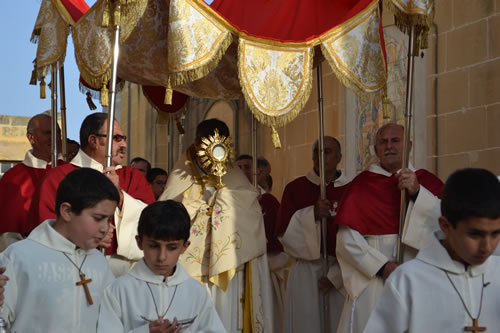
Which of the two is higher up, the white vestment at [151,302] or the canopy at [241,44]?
the canopy at [241,44]

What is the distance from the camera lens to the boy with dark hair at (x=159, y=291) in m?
3.55

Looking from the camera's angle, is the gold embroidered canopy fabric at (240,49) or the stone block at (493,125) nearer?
the gold embroidered canopy fabric at (240,49)

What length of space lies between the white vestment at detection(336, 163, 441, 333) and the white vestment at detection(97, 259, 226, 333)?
5.71 feet

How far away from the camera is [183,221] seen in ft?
12.2

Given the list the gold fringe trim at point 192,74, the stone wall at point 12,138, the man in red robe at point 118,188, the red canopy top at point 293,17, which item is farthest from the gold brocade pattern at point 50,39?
the stone wall at point 12,138

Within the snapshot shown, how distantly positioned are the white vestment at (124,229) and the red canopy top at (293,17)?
166 cm

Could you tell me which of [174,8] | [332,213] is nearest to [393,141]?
[332,213]

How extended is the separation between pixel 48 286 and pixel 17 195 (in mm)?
2400

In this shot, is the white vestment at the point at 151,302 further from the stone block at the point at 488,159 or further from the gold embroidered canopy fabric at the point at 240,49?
the stone block at the point at 488,159

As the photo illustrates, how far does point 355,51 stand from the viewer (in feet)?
17.7

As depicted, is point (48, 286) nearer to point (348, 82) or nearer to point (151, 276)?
point (151, 276)

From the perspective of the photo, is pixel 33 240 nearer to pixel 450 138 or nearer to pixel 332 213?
pixel 332 213

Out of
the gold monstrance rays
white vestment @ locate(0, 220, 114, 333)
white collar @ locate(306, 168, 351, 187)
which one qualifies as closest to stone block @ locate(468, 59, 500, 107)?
white collar @ locate(306, 168, 351, 187)

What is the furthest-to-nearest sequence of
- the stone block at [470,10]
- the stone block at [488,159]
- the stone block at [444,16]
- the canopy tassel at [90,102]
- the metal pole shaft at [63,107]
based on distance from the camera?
the stone block at [444,16]
the stone block at [470,10]
the stone block at [488,159]
the canopy tassel at [90,102]
the metal pole shaft at [63,107]
